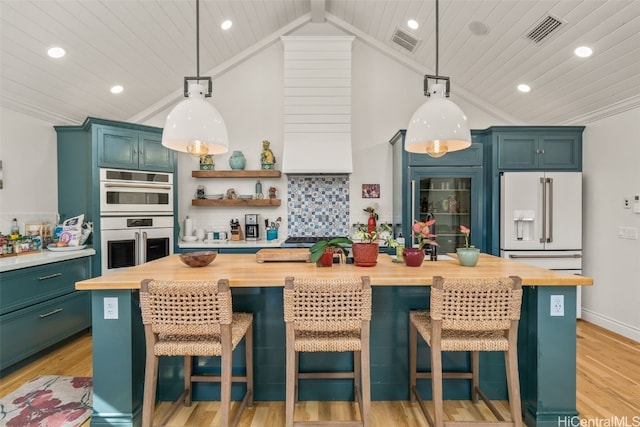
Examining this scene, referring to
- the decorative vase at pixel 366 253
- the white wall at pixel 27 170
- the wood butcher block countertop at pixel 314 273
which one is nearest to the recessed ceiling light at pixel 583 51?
the wood butcher block countertop at pixel 314 273

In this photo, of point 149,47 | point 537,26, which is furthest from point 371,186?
point 149,47

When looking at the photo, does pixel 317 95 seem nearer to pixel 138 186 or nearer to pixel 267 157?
pixel 267 157

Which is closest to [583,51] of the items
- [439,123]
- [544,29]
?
[544,29]

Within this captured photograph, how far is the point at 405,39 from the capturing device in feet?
14.1

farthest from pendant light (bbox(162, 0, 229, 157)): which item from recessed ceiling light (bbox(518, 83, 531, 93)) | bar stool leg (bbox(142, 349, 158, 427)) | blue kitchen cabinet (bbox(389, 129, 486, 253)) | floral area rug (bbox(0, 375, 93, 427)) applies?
recessed ceiling light (bbox(518, 83, 531, 93))

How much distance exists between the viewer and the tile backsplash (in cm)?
480

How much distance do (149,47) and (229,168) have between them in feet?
5.68

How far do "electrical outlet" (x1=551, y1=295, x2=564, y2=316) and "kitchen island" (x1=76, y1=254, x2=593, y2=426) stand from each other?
0.07 ft

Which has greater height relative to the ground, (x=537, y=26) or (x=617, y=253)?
(x=537, y=26)

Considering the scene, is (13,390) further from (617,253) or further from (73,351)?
(617,253)

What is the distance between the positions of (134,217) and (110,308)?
2256 millimetres

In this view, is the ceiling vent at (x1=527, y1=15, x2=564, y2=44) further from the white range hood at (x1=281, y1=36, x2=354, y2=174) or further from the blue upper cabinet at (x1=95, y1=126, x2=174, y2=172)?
the blue upper cabinet at (x1=95, y1=126, x2=174, y2=172)

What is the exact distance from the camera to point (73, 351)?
323 cm

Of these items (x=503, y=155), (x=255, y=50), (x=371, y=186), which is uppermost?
(x=255, y=50)
